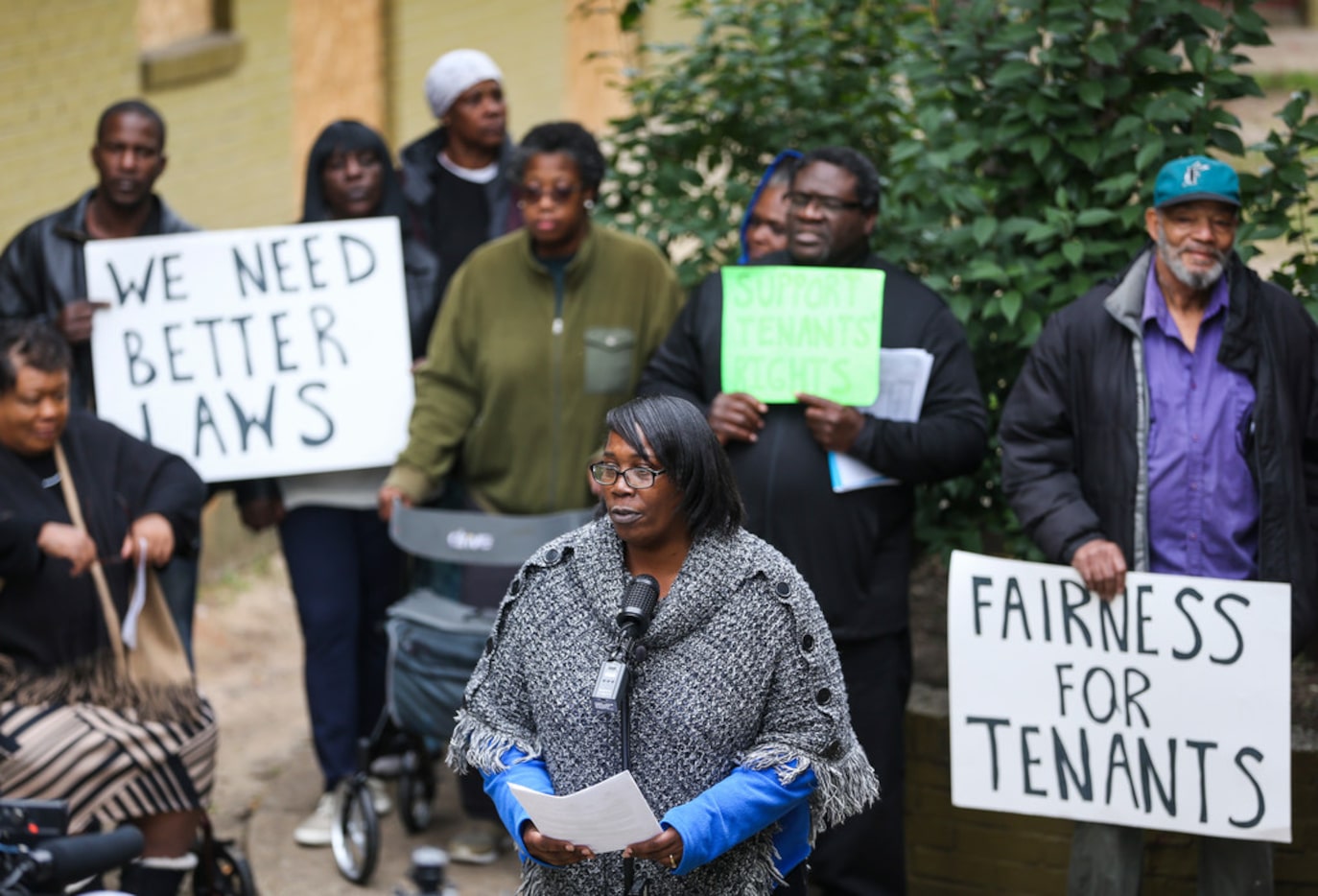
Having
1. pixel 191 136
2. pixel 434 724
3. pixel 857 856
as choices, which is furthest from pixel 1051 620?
pixel 191 136

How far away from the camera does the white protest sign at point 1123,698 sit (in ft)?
15.5

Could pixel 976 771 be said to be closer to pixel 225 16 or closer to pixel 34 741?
pixel 34 741

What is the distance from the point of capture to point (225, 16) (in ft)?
34.3

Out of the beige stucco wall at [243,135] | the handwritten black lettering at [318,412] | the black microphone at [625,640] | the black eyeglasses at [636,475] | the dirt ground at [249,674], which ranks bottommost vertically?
the dirt ground at [249,674]

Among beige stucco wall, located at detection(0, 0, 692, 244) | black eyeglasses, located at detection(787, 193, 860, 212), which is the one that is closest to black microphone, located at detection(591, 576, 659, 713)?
black eyeglasses, located at detection(787, 193, 860, 212)

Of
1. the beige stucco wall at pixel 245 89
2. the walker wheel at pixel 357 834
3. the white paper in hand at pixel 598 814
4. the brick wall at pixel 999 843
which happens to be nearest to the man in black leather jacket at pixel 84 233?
the walker wheel at pixel 357 834

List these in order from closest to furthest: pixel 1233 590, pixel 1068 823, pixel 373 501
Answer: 1. pixel 1233 590
2. pixel 1068 823
3. pixel 373 501

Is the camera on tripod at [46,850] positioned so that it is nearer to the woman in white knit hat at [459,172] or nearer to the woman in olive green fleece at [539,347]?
the woman in olive green fleece at [539,347]

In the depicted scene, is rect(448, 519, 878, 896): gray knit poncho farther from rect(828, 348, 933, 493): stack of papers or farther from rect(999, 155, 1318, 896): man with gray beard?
rect(828, 348, 933, 493): stack of papers

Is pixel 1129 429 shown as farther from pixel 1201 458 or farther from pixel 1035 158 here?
pixel 1035 158

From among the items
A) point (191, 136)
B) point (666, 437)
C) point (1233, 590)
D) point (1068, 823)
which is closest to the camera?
point (666, 437)

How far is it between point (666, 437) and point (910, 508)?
6.07 ft

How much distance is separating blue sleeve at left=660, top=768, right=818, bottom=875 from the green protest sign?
1.70 m

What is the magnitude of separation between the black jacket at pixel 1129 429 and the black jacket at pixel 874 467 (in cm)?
26
